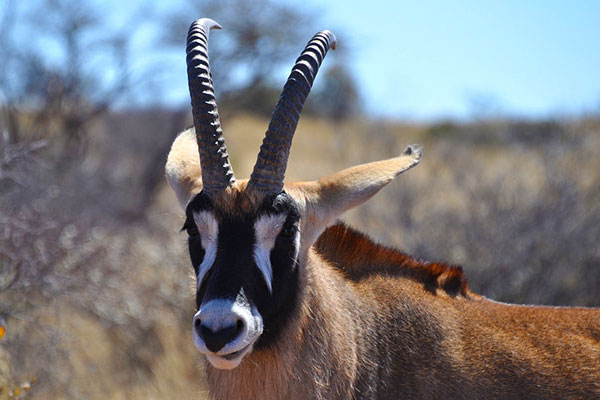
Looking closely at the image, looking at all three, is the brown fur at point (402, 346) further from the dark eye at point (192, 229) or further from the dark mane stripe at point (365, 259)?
the dark eye at point (192, 229)

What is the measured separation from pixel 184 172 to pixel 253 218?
1.01m

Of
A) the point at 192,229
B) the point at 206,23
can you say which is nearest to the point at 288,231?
the point at 192,229

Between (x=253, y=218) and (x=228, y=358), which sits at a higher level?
(x=253, y=218)

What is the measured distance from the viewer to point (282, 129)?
4172 mm

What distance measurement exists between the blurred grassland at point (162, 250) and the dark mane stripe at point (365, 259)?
86.3 inches

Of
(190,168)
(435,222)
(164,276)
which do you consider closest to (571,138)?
(435,222)

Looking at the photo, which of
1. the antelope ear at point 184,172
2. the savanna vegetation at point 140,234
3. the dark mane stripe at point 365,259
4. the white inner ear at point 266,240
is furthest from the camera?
the savanna vegetation at point 140,234

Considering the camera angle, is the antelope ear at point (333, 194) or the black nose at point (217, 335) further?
the antelope ear at point (333, 194)

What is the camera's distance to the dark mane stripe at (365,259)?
15.6ft

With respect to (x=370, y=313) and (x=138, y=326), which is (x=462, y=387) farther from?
(x=138, y=326)

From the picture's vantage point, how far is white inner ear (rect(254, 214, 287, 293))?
3818mm

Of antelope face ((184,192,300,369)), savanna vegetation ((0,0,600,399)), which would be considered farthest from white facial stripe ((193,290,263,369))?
savanna vegetation ((0,0,600,399))

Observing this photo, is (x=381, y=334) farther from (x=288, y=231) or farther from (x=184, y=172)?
(x=184, y=172)

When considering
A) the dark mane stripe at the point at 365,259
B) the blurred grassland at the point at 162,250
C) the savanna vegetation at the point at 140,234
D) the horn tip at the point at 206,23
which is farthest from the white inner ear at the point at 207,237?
the blurred grassland at the point at 162,250
